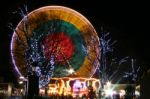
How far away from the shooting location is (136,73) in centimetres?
7300

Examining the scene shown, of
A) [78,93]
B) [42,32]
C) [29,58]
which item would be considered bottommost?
[78,93]

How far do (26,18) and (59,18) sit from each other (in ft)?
14.9

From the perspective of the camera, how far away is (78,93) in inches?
1941

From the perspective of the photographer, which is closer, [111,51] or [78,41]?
[78,41]

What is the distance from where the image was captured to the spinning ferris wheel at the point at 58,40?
163ft

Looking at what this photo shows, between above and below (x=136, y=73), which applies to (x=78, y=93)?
below

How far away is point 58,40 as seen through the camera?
170 feet

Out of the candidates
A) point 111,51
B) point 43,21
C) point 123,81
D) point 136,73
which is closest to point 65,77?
point 43,21

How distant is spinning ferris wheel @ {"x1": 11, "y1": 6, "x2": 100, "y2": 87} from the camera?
4956cm

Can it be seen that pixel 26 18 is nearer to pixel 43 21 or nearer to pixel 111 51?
pixel 43 21

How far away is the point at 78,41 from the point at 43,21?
459 cm

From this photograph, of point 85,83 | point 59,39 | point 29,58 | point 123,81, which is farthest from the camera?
point 123,81

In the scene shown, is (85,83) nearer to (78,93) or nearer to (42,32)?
(78,93)

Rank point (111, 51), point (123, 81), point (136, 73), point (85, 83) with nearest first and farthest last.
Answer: point (85, 83), point (111, 51), point (136, 73), point (123, 81)
